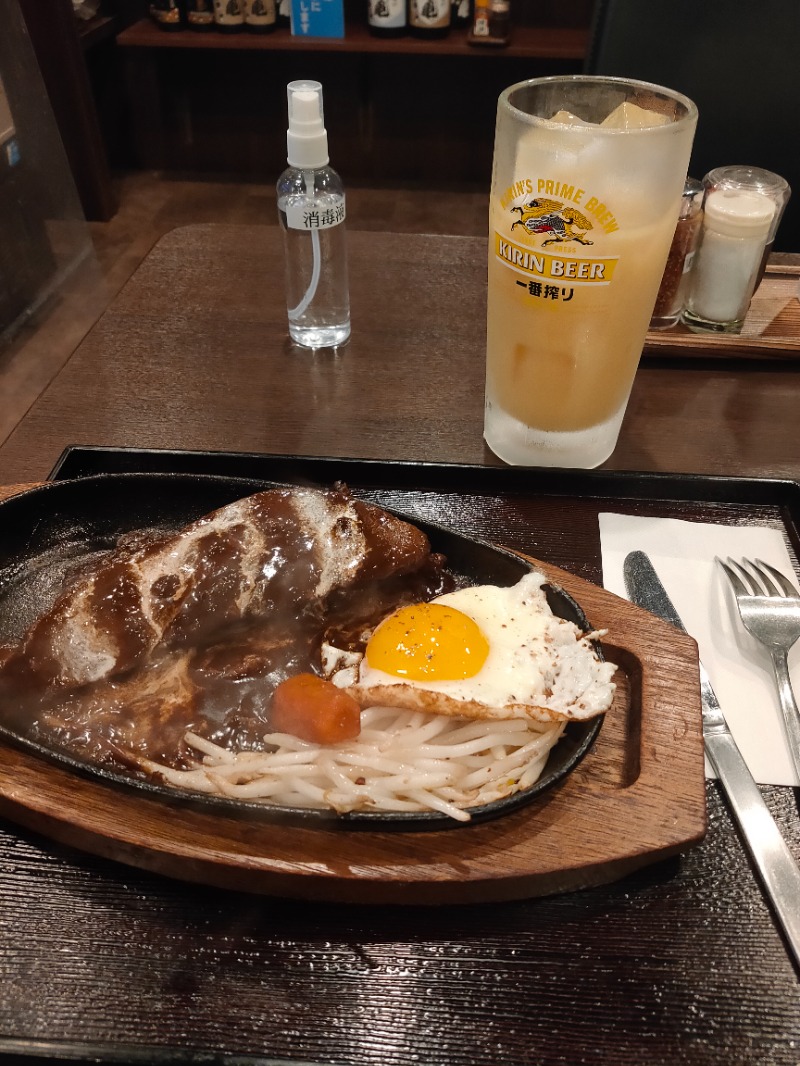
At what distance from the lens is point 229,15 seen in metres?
5.61

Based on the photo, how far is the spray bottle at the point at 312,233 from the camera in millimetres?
2002

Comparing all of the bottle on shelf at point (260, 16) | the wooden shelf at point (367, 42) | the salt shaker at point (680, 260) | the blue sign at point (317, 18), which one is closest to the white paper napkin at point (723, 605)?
the salt shaker at point (680, 260)

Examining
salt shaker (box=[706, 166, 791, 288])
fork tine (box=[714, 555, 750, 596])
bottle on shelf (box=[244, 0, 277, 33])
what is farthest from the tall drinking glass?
bottle on shelf (box=[244, 0, 277, 33])

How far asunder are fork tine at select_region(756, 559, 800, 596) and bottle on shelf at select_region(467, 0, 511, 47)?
201 inches

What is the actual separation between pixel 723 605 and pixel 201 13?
6138mm

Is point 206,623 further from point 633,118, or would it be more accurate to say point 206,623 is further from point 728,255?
point 728,255

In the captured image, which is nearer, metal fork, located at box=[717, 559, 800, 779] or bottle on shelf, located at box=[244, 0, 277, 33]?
metal fork, located at box=[717, 559, 800, 779]

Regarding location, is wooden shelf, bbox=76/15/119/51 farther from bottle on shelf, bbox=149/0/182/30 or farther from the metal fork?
the metal fork

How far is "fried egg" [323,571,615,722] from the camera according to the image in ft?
4.18

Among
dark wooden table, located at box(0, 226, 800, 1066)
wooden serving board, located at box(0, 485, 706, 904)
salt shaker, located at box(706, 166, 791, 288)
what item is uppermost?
salt shaker, located at box(706, 166, 791, 288)

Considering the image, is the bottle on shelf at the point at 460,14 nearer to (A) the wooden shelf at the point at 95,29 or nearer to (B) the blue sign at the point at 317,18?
(B) the blue sign at the point at 317,18

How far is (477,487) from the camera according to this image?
1903mm

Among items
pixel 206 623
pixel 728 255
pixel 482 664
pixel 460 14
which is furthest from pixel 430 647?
pixel 460 14

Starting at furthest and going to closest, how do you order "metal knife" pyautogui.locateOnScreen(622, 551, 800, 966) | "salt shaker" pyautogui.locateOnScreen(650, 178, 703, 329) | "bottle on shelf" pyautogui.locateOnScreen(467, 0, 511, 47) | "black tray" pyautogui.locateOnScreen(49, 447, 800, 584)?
"bottle on shelf" pyautogui.locateOnScreen(467, 0, 511, 47) < "salt shaker" pyautogui.locateOnScreen(650, 178, 703, 329) < "black tray" pyautogui.locateOnScreen(49, 447, 800, 584) < "metal knife" pyautogui.locateOnScreen(622, 551, 800, 966)
